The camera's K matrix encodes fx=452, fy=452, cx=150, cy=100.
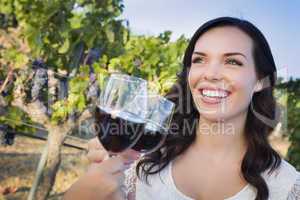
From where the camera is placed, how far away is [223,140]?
1256mm

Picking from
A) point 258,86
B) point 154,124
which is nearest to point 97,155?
point 154,124

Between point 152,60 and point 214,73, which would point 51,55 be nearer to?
point 152,60

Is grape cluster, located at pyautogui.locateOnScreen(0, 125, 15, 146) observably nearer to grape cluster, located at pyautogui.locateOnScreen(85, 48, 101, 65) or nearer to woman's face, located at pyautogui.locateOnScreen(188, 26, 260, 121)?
grape cluster, located at pyautogui.locateOnScreen(85, 48, 101, 65)

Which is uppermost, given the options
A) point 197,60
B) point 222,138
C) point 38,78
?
point 197,60

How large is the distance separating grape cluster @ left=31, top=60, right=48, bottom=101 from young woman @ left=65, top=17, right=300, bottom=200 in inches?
75.4

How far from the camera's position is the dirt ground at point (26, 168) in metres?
4.32

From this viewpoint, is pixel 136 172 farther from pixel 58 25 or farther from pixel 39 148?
pixel 39 148

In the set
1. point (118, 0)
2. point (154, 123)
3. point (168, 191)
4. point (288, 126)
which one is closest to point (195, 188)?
point (168, 191)

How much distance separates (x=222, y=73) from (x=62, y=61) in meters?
2.24

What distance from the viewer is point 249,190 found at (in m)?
1.18

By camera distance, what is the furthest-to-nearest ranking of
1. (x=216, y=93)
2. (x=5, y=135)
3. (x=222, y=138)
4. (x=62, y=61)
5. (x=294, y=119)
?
1. (x=5, y=135)
2. (x=62, y=61)
3. (x=294, y=119)
4. (x=222, y=138)
5. (x=216, y=93)

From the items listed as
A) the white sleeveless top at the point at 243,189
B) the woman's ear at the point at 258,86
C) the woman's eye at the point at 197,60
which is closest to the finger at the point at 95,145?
the white sleeveless top at the point at 243,189

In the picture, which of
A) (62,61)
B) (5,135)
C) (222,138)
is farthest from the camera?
(5,135)

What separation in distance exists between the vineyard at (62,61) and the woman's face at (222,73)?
172 centimetres
